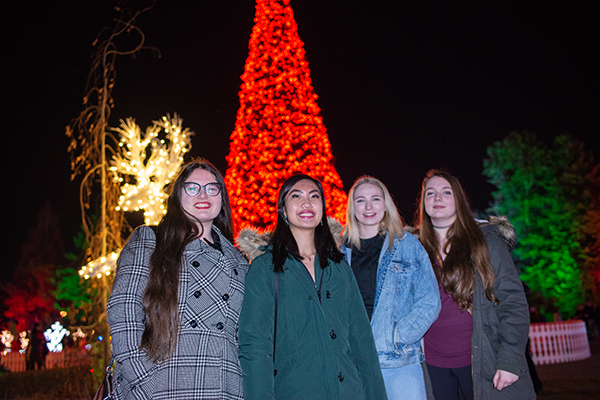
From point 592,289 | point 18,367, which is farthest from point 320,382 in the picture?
point 592,289

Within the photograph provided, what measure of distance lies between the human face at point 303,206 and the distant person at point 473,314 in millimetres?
1108

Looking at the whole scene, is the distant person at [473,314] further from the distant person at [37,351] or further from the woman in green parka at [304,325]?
the distant person at [37,351]

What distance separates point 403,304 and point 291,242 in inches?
36.4

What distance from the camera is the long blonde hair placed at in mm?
3143

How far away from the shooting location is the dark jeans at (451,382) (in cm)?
301

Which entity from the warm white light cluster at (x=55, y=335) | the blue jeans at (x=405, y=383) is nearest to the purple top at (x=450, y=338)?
the blue jeans at (x=405, y=383)

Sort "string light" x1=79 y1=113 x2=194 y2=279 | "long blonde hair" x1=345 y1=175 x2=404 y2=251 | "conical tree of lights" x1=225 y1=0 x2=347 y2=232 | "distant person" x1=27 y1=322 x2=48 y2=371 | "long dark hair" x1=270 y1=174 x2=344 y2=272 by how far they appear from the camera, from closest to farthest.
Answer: "long dark hair" x1=270 y1=174 x2=344 y2=272 < "long blonde hair" x1=345 y1=175 x2=404 y2=251 < "conical tree of lights" x1=225 y1=0 x2=347 y2=232 < "string light" x1=79 y1=113 x2=194 y2=279 < "distant person" x1=27 y1=322 x2=48 y2=371

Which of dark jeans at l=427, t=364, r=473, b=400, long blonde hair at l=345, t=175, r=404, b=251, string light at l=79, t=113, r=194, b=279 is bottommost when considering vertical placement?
dark jeans at l=427, t=364, r=473, b=400

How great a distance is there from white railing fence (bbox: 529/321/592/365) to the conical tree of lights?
6.04 m

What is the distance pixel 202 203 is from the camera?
8.87 feet

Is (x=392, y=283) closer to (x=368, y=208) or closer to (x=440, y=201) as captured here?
(x=368, y=208)

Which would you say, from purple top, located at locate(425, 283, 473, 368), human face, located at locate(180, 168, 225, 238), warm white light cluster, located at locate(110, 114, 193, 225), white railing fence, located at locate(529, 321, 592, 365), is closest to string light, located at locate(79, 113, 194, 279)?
warm white light cluster, located at locate(110, 114, 193, 225)

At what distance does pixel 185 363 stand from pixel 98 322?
5690 mm

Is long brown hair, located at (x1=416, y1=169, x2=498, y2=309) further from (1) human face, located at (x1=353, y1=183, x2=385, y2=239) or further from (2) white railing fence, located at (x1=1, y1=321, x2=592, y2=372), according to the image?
(2) white railing fence, located at (x1=1, y1=321, x2=592, y2=372)
